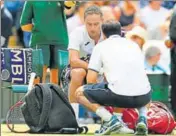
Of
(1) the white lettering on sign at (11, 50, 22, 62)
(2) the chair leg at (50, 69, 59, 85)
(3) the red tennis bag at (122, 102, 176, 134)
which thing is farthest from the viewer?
(2) the chair leg at (50, 69, 59, 85)

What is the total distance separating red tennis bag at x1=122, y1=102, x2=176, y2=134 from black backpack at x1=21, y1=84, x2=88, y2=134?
0.54 meters

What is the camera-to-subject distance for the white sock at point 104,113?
9727mm

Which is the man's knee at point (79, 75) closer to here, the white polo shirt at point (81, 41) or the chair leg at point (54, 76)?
the white polo shirt at point (81, 41)

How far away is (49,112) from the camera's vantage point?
10016 mm

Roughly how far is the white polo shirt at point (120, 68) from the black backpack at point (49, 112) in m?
0.62

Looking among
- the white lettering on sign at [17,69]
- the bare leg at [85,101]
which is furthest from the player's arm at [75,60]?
the bare leg at [85,101]

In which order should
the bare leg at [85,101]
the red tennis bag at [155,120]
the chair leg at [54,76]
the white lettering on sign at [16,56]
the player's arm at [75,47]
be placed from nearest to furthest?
the bare leg at [85,101] → the red tennis bag at [155,120] → the player's arm at [75,47] → the white lettering on sign at [16,56] → the chair leg at [54,76]

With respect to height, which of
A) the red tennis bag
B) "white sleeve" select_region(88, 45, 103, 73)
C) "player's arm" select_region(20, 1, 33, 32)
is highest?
"player's arm" select_region(20, 1, 33, 32)

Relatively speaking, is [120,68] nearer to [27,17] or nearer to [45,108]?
[45,108]

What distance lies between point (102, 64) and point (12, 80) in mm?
1849

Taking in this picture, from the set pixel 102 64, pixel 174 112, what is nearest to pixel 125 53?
pixel 102 64

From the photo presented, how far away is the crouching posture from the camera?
966 cm

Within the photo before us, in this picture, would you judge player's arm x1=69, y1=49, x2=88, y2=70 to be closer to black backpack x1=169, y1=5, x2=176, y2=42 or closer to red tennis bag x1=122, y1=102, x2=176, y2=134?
red tennis bag x1=122, y1=102, x2=176, y2=134

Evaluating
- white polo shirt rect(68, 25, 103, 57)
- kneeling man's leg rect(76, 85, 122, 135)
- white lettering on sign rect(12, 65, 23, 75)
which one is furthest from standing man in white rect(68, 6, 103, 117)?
kneeling man's leg rect(76, 85, 122, 135)
